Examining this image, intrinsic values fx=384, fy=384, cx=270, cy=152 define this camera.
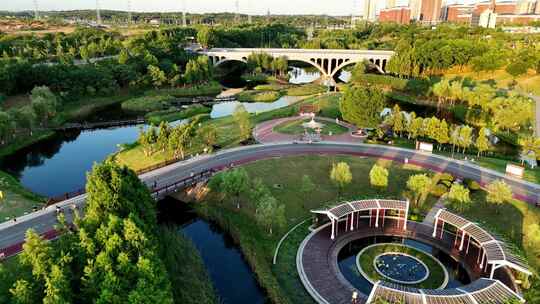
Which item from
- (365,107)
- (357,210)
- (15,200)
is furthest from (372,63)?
(15,200)

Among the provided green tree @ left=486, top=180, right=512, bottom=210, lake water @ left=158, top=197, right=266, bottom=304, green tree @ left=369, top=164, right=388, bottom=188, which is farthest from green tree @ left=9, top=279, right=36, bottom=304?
green tree @ left=486, top=180, right=512, bottom=210

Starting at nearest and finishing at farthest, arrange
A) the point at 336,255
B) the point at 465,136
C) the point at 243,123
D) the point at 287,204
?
the point at 336,255
the point at 287,204
the point at 465,136
the point at 243,123

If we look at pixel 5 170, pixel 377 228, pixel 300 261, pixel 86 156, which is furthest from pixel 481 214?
pixel 5 170

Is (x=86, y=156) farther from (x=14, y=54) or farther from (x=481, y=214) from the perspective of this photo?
(x=14, y=54)

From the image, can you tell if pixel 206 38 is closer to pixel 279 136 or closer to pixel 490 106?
pixel 279 136

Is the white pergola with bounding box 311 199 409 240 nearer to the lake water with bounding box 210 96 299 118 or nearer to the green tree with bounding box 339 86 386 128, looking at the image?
the green tree with bounding box 339 86 386 128

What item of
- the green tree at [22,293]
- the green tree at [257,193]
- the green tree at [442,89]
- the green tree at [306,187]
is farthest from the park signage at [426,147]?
the green tree at [22,293]

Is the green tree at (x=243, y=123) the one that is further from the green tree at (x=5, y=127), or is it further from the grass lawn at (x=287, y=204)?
the green tree at (x=5, y=127)
